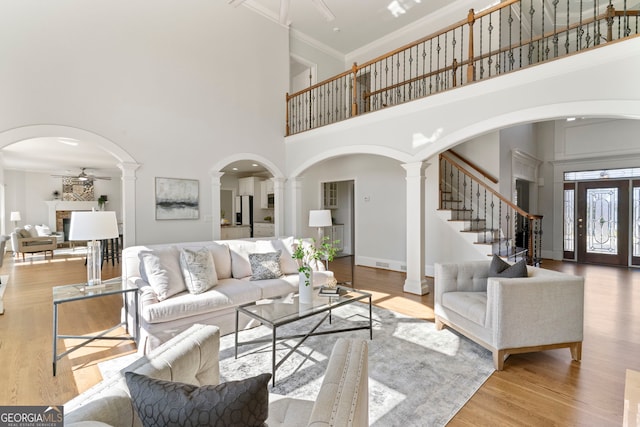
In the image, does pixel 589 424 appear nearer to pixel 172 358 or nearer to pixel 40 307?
pixel 172 358

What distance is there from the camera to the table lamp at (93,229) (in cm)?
286

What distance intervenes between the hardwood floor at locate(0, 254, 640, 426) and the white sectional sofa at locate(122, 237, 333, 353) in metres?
0.48

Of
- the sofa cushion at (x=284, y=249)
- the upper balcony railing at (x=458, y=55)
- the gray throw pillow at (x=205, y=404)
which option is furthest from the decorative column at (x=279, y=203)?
the gray throw pillow at (x=205, y=404)

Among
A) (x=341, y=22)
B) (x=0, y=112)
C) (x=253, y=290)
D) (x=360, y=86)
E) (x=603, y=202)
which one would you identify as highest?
(x=341, y=22)

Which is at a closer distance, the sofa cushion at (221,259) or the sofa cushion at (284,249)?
the sofa cushion at (221,259)

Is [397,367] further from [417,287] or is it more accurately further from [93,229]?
[93,229]

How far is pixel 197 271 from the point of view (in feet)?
11.3

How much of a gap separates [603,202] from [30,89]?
10.9 m

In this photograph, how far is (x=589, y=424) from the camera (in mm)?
1999

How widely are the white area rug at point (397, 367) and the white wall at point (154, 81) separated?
3.13 metres

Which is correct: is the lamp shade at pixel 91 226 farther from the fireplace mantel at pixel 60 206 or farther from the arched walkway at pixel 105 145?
the fireplace mantel at pixel 60 206

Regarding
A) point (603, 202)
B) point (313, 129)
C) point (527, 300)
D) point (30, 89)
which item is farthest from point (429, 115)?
point (603, 202)

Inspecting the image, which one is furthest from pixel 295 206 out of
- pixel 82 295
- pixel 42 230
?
pixel 42 230

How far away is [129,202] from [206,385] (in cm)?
441
